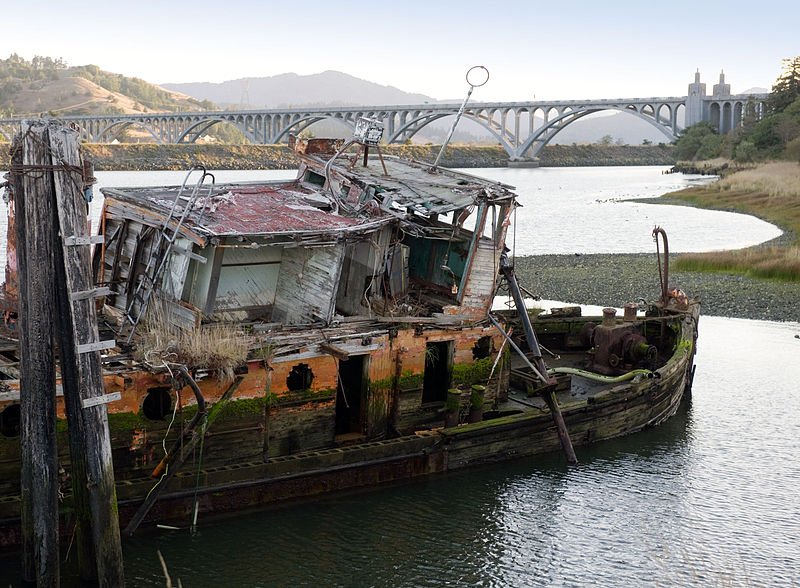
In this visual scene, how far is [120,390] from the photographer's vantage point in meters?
12.3

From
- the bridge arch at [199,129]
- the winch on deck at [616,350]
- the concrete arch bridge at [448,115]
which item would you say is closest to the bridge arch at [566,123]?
the concrete arch bridge at [448,115]

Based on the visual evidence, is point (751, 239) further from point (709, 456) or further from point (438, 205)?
point (438, 205)

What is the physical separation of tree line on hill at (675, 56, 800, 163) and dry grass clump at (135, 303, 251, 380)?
71946 mm

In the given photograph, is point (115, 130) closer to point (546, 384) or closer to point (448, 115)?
point (448, 115)

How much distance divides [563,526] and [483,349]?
10.4ft

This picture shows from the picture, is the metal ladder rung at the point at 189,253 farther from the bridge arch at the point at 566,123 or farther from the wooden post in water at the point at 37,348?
the bridge arch at the point at 566,123

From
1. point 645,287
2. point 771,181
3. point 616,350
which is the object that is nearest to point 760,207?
point 771,181

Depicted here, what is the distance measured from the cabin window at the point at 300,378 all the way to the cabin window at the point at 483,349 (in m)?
3.34

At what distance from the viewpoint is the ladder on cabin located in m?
13.6

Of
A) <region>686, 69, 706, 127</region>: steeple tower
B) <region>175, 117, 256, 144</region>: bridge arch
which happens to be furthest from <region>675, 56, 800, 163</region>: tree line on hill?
<region>175, 117, 256, 144</region>: bridge arch

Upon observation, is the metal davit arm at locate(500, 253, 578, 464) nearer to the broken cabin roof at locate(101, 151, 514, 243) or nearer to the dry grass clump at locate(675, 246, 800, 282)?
the broken cabin roof at locate(101, 151, 514, 243)

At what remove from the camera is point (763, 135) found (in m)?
90.2

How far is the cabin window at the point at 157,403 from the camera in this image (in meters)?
12.7

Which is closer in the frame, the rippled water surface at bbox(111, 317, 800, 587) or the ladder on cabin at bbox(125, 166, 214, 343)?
the rippled water surface at bbox(111, 317, 800, 587)
